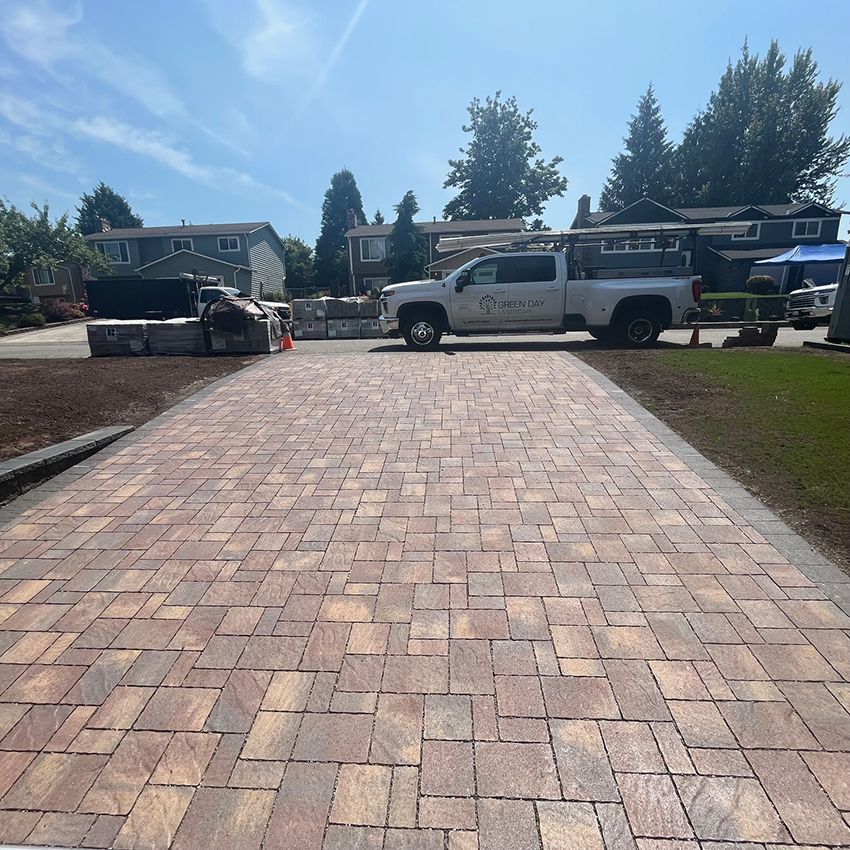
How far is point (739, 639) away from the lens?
2.67 m

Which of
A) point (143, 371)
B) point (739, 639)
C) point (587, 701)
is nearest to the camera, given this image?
point (587, 701)

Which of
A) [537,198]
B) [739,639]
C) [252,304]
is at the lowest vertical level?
[739,639]

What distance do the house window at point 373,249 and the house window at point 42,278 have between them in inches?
993

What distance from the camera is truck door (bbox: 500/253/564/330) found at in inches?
496

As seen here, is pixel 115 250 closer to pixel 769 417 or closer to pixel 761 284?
pixel 761 284

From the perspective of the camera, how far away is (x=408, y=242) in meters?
37.5

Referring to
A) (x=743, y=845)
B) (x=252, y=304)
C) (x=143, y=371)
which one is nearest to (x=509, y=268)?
(x=252, y=304)

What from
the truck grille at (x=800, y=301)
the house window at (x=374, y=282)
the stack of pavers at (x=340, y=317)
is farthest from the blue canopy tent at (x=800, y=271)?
the house window at (x=374, y=282)

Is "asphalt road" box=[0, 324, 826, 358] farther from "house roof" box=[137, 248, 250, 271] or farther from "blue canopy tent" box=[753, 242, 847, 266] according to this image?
"house roof" box=[137, 248, 250, 271]

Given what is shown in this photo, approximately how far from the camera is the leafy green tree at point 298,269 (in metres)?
54.2

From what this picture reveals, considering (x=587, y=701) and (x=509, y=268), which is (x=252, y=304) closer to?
(x=509, y=268)

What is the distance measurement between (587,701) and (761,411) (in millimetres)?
5685

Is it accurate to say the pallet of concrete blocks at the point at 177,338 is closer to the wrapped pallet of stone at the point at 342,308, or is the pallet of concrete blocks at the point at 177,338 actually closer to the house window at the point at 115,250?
the wrapped pallet of stone at the point at 342,308

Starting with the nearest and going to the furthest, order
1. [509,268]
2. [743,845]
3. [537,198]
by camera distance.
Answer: [743,845] < [509,268] < [537,198]
